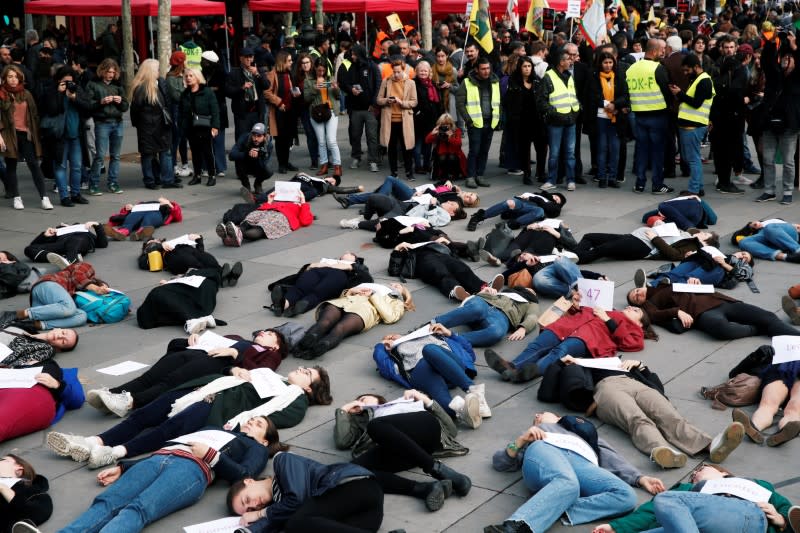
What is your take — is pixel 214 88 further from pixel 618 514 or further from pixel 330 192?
pixel 618 514

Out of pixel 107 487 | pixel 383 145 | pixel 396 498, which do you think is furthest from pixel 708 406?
pixel 383 145

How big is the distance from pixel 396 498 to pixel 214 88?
37.8 ft

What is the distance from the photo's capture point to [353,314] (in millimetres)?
9648

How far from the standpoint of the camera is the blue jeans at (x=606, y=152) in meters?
15.5

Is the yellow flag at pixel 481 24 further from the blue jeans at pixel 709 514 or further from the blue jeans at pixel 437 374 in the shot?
the blue jeans at pixel 709 514

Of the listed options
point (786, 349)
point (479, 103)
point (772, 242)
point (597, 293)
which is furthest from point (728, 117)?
point (786, 349)

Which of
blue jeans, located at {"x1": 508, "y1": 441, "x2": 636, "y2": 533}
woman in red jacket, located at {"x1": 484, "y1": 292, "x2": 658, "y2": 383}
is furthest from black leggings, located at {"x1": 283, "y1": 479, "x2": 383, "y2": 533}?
woman in red jacket, located at {"x1": 484, "y1": 292, "x2": 658, "y2": 383}

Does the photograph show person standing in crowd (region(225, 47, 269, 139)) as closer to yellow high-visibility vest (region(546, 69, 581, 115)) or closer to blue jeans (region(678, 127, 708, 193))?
yellow high-visibility vest (region(546, 69, 581, 115))

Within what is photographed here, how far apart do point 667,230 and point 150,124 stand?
784 centimetres

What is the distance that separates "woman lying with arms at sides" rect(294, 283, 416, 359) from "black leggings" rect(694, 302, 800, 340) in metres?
2.77

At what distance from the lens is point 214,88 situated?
16.8 m

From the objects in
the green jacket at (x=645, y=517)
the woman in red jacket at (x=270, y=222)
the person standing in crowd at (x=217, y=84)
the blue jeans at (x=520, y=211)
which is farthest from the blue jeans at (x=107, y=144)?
the green jacket at (x=645, y=517)

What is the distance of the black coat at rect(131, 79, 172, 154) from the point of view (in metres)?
15.6

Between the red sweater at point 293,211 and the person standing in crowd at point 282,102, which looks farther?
the person standing in crowd at point 282,102
